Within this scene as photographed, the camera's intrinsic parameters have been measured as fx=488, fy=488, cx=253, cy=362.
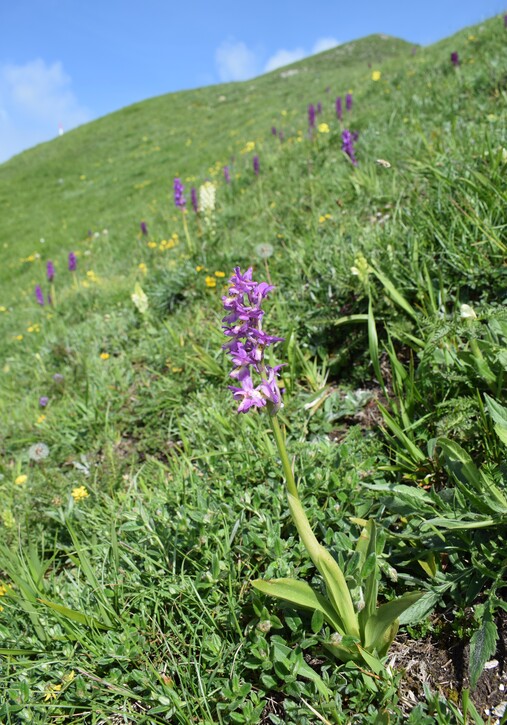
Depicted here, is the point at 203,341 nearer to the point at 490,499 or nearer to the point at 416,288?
the point at 416,288

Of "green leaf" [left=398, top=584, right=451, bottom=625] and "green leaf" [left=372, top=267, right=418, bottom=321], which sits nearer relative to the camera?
"green leaf" [left=398, top=584, right=451, bottom=625]

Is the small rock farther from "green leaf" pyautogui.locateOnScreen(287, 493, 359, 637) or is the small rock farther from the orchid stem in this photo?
the orchid stem

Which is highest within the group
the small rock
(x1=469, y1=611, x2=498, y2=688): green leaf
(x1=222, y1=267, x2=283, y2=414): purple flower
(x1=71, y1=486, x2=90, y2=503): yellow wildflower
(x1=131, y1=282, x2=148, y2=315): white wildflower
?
(x1=131, y1=282, x2=148, y2=315): white wildflower

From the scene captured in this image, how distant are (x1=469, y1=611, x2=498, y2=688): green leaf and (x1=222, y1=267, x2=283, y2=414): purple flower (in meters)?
0.79

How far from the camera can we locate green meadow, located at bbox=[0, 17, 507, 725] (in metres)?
1.40

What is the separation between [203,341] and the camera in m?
3.35

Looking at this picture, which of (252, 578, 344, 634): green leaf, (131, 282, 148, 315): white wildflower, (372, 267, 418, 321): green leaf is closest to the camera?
(252, 578, 344, 634): green leaf

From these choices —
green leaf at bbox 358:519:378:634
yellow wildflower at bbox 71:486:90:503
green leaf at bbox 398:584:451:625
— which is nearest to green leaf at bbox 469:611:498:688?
green leaf at bbox 398:584:451:625

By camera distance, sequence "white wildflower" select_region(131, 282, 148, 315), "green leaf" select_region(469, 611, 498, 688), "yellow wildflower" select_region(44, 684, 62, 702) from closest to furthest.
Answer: "green leaf" select_region(469, 611, 498, 688), "yellow wildflower" select_region(44, 684, 62, 702), "white wildflower" select_region(131, 282, 148, 315)

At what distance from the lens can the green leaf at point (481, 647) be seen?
123 centimetres

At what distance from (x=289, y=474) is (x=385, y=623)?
1.59 ft

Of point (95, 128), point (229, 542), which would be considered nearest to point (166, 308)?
point (229, 542)

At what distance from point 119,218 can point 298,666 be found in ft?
40.3

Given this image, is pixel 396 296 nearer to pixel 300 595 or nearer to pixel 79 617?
pixel 300 595
